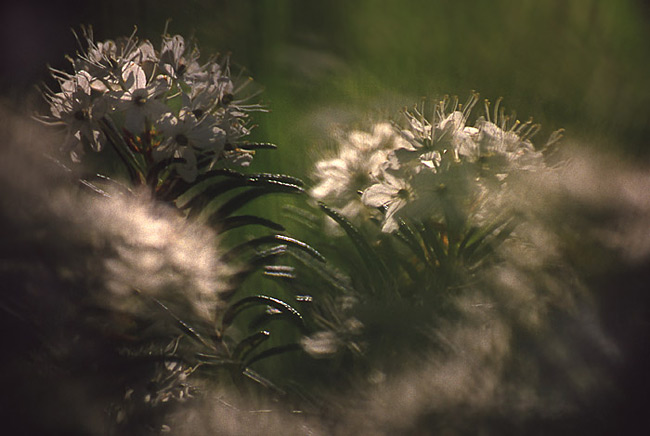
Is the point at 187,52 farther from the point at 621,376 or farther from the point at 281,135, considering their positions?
the point at 621,376

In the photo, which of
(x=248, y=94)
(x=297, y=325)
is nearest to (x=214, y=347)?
(x=297, y=325)

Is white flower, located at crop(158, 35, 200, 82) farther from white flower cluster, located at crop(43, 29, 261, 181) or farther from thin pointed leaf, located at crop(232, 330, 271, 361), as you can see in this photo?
thin pointed leaf, located at crop(232, 330, 271, 361)

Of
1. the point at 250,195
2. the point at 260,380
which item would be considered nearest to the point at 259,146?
the point at 250,195

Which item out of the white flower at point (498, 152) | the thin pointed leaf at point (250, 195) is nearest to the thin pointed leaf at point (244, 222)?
the thin pointed leaf at point (250, 195)

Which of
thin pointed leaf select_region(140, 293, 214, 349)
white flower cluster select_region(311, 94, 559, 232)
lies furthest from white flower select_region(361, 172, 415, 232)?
thin pointed leaf select_region(140, 293, 214, 349)

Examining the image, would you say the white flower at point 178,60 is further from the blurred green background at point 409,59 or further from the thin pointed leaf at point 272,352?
the thin pointed leaf at point 272,352
